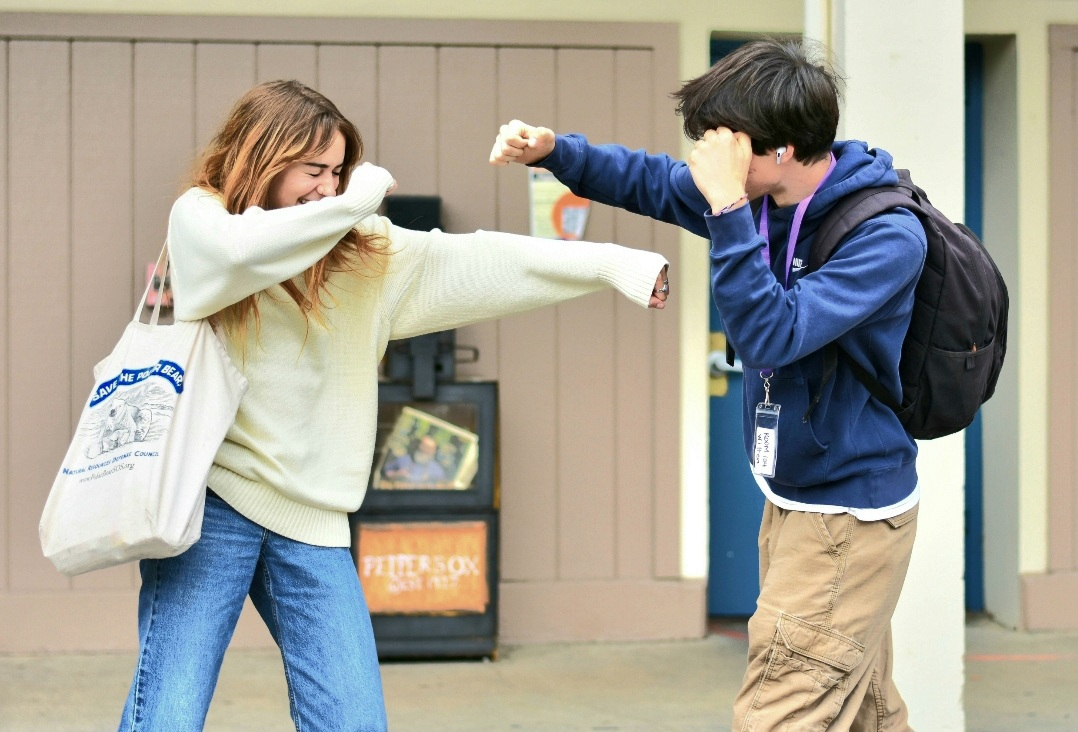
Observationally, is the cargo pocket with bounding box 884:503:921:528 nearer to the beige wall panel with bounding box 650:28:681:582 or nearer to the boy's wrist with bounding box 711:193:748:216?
the boy's wrist with bounding box 711:193:748:216

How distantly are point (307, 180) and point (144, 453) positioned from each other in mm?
643

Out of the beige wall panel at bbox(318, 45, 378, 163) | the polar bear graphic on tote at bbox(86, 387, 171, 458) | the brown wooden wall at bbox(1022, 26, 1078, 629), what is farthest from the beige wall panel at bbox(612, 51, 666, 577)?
the polar bear graphic on tote at bbox(86, 387, 171, 458)

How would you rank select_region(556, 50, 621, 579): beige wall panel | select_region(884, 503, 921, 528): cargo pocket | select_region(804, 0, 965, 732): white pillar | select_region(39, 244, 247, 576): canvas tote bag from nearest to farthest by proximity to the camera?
1. select_region(39, 244, 247, 576): canvas tote bag
2. select_region(884, 503, 921, 528): cargo pocket
3. select_region(804, 0, 965, 732): white pillar
4. select_region(556, 50, 621, 579): beige wall panel

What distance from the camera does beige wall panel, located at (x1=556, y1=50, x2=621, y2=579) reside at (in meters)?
5.08

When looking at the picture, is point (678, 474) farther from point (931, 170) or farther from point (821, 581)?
point (821, 581)

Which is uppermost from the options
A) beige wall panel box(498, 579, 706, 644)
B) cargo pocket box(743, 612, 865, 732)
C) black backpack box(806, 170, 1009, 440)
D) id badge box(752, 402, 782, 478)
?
black backpack box(806, 170, 1009, 440)

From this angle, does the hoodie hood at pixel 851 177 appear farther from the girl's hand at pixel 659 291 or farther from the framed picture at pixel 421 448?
the framed picture at pixel 421 448

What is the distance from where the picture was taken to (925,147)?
355 centimetres

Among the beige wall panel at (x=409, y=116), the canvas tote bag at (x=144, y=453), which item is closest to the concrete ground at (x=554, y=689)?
the beige wall panel at (x=409, y=116)

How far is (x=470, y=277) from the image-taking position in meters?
2.56

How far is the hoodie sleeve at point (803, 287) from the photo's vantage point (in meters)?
2.20

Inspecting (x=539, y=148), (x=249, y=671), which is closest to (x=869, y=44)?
(x=539, y=148)

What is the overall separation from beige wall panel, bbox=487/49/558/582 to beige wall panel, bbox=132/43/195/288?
4.12 feet

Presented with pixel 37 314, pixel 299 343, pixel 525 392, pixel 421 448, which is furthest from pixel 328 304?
pixel 37 314
